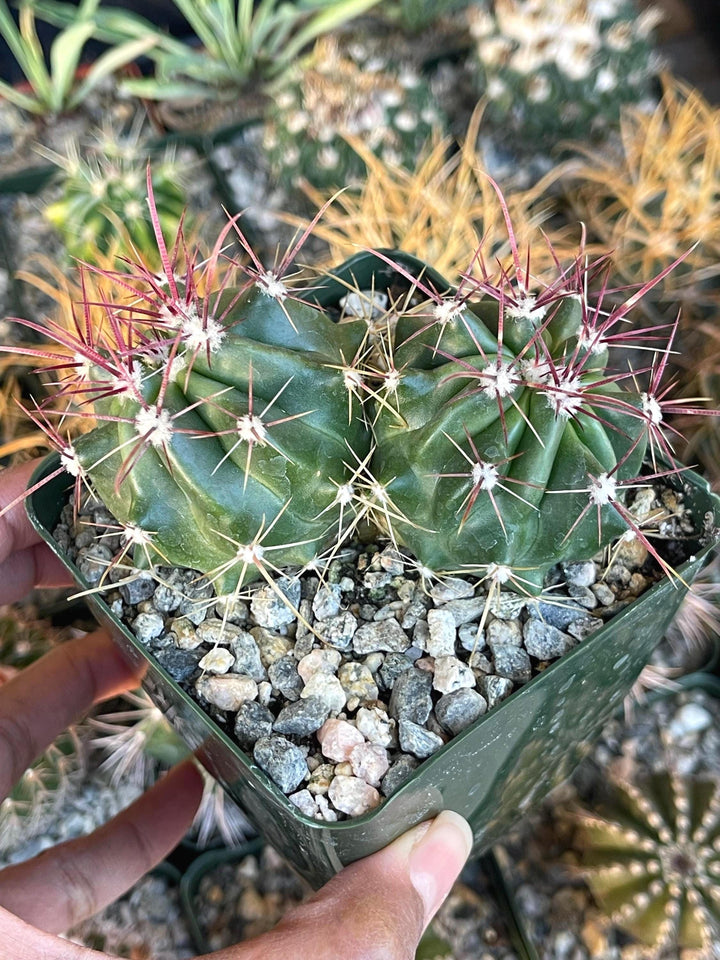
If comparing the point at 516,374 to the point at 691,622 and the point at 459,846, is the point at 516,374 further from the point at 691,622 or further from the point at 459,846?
the point at 691,622

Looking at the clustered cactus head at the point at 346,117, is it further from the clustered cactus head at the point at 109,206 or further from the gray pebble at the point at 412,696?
the gray pebble at the point at 412,696

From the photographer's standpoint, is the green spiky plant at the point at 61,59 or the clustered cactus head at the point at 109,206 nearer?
the clustered cactus head at the point at 109,206

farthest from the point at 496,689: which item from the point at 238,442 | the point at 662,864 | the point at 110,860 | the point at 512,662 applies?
the point at 110,860

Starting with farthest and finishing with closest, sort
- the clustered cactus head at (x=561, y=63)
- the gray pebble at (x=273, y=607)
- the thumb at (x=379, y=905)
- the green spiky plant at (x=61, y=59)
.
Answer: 1. the green spiky plant at (x=61, y=59)
2. the clustered cactus head at (x=561, y=63)
3. the gray pebble at (x=273, y=607)
4. the thumb at (x=379, y=905)

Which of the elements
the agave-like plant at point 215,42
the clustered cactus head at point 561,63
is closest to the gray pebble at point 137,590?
the clustered cactus head at point 561,63

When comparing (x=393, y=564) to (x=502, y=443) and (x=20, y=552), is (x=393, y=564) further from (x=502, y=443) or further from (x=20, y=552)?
(x=20, y=552)

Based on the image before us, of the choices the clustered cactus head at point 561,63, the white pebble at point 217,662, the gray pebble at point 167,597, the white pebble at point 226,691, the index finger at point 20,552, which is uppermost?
the clustered cactus head at point 561,63

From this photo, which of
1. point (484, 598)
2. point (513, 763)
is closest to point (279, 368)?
point (484, 598)
